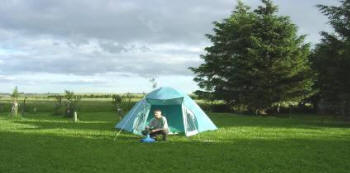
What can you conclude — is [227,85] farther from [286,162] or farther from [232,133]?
[286,162]

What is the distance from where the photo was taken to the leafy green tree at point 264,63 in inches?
1425

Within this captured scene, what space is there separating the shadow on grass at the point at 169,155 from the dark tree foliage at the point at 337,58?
8.98m

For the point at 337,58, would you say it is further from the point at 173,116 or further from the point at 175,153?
the point at 175,153

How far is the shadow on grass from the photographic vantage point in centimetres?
1047

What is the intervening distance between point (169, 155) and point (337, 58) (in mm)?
15499

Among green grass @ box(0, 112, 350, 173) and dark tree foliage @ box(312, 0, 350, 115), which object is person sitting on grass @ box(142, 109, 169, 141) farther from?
dark tree foliage @ box(312, 0, 350, 115)

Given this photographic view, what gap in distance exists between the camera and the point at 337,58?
24562 mm

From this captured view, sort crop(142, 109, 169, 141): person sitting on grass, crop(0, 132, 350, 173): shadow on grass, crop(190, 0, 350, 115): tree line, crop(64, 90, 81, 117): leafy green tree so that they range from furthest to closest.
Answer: crop(190, 0, 350, 115): tree line → crop(64, 90, 81, 117): leafy green tree → crop(142, 109, 169, 141): person sitting on grass → crop(0, 132, 350, 173): shadow on grass

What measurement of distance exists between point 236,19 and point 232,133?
24.2 metres

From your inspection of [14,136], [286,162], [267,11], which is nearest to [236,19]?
[267,11]

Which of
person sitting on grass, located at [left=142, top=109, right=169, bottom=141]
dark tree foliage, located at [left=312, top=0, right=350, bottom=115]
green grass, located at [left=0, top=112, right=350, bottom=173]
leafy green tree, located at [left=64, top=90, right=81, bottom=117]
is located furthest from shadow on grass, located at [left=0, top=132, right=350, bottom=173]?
leafy green tree, located at [left=64, top=90, right=81, bottom=117]

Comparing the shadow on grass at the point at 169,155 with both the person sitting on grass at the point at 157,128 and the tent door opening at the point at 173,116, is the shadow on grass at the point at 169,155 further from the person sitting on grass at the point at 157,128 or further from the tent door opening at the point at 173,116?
the tent door opening at the point at 173,116

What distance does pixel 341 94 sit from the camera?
2458 cm

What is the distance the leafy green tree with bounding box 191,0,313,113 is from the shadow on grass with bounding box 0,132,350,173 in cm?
2010
